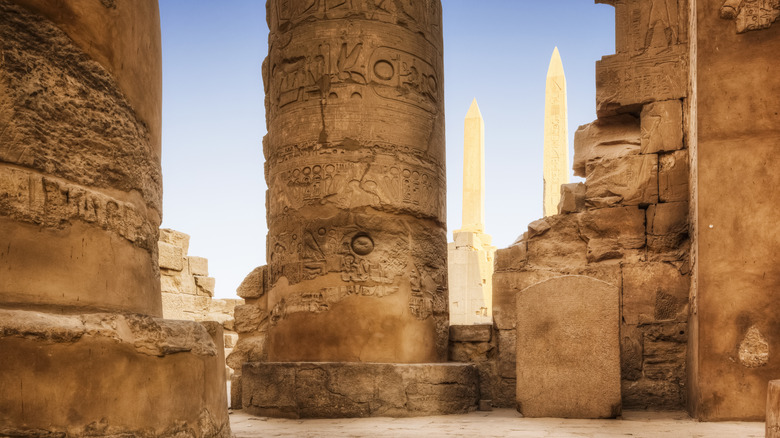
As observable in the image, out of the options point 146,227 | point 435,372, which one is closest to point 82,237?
point 146,227

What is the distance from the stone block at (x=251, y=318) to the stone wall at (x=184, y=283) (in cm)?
433

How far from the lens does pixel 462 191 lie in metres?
24.3

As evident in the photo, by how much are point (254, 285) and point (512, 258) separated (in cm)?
253

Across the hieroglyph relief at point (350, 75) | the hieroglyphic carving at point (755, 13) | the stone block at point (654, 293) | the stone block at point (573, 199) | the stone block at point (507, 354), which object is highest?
Answer: the hieroglyphic carving at point (755, 13)

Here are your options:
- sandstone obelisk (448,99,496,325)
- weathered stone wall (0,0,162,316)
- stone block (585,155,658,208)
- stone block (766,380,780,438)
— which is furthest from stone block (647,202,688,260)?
sandstone obelisk (448,99,496,325)

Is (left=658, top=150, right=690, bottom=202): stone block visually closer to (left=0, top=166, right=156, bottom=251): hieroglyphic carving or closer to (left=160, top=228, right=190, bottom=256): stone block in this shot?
(left=0, top=166, right=156, bottom=251): hieroglyphic carving

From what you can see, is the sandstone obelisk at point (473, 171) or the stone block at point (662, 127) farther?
the sandstone obelisk at point (473, 171)

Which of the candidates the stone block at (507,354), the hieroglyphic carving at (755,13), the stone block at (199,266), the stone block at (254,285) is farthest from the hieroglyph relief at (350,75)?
the stone block at (199,266)

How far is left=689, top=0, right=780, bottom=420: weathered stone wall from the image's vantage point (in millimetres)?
5441

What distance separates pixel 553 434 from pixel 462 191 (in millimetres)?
19600

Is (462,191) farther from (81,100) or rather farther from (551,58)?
(81,100)

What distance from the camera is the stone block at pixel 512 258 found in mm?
7375

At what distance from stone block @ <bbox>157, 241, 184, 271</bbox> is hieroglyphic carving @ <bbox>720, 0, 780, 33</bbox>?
8.79 m

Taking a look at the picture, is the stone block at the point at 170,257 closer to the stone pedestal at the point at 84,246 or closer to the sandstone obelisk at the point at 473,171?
the stone pedestal at the point at 84,246
